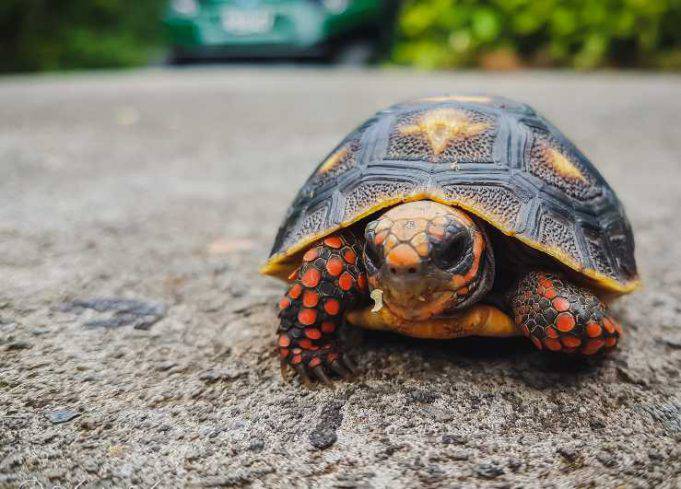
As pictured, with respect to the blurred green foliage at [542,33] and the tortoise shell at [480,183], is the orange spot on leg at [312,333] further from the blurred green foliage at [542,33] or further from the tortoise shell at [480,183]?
the blurred green foliage at [542,33]

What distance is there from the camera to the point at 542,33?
8.68 meters

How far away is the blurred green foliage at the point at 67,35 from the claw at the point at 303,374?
34.8 ft

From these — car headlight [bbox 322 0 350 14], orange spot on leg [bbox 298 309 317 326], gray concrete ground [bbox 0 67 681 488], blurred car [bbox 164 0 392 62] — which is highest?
car headlight [bbox 322 0 350 14]

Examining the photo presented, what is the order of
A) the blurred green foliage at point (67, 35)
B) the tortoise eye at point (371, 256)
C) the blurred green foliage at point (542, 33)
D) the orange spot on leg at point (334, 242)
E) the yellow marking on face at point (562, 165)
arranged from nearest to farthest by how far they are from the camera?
the tortoise eye at point (371, 256) < the orange spot on leg at point (334, 242) < the yellow marking on face at point (562, 165) < the blurred green foliage at point (542, 33) < the blurred green foliage at point (67, 35)

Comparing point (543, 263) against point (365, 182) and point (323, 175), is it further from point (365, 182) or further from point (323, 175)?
point (323, 175)

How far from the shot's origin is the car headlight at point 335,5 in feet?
28.6

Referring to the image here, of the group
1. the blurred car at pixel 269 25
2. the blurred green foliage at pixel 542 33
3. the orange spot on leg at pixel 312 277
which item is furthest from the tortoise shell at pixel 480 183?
the blurred car at pixel 269 25

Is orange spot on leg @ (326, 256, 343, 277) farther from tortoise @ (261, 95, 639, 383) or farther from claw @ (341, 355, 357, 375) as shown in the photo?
claw @ (341, 355, 357, 375)

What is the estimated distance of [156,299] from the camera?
2.16 meters

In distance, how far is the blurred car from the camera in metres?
8.73

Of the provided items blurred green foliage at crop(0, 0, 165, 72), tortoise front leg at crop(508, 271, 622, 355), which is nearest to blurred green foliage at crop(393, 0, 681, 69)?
blurred green foliage at crop(0, 0, 165, 72)

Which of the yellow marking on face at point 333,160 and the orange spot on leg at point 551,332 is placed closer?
the orange spot on leg at point 551,332

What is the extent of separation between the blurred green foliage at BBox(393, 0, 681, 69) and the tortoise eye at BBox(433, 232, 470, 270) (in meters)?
7.43

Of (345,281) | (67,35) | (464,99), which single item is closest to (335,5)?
(67,35)
